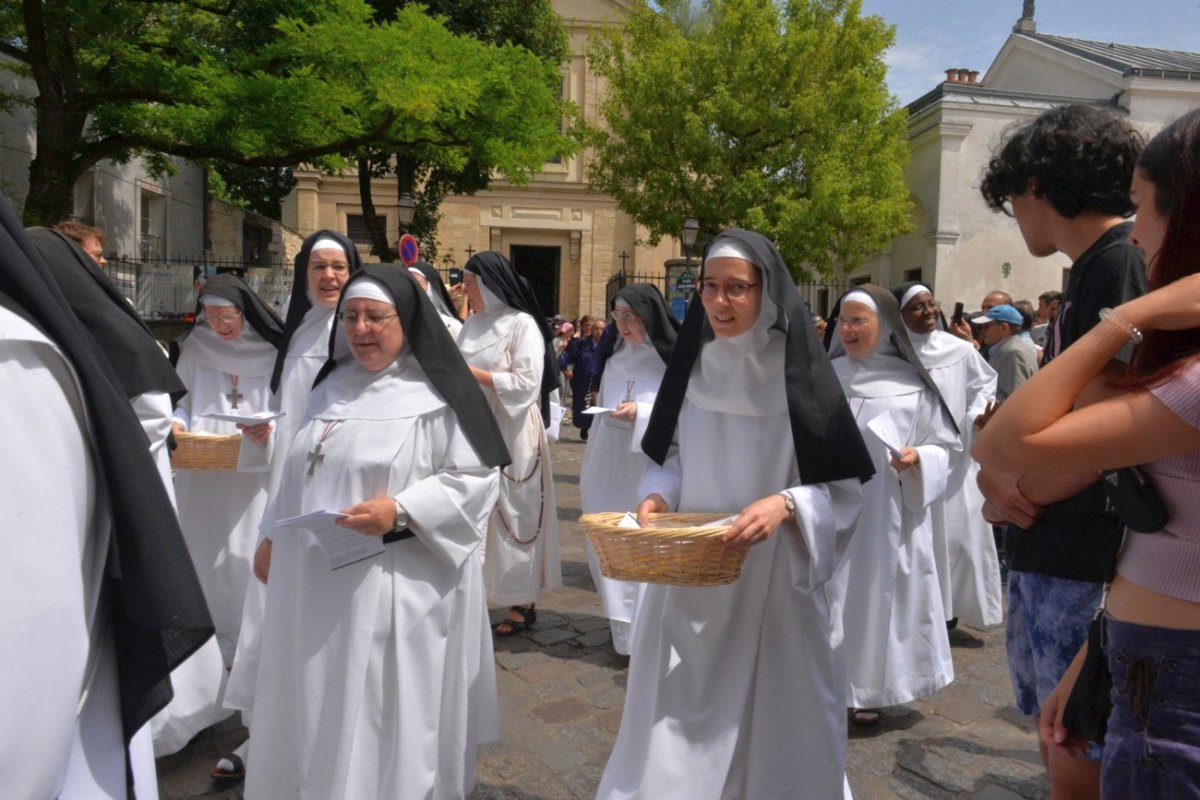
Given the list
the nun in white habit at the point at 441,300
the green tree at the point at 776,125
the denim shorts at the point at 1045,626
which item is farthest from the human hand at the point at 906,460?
the green tree at the point at 776,125

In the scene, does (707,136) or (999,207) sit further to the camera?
(707,136)

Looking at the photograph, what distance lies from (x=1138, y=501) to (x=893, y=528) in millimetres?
2896

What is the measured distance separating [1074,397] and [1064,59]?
30.2m

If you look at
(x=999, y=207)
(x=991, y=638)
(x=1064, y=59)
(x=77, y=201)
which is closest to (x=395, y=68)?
(x=77, y=201)

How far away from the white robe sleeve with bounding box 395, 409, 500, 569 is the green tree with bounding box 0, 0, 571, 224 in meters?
11.0

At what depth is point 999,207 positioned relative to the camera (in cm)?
278

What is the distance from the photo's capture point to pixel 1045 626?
2.58 meters

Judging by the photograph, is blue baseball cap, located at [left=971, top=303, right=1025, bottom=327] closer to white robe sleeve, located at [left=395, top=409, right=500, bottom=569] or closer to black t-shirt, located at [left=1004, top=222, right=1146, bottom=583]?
black t-shirt, located at [left=1004, top=222, right=1146, bottom=583]

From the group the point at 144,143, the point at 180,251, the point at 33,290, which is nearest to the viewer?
the point at 33,290

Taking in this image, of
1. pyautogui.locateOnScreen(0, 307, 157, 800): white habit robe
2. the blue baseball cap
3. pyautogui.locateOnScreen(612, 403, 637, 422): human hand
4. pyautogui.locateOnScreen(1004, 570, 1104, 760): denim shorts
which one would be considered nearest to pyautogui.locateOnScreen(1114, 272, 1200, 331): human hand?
pyautogui.locateOnScreen(1004, 570, 1104, 760): denim shorts

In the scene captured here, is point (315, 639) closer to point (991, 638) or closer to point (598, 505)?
point (598, 505)

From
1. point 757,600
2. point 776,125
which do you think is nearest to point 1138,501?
point 757,600

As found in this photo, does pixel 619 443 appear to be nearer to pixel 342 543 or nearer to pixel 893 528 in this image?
pixel 893 528

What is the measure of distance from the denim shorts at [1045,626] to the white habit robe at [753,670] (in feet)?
1.97
